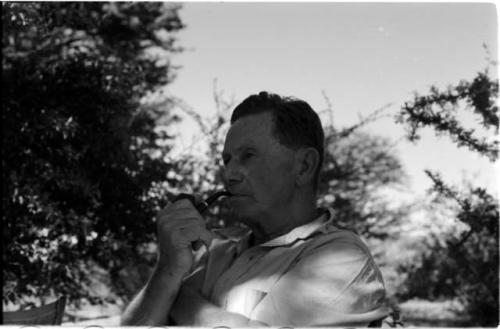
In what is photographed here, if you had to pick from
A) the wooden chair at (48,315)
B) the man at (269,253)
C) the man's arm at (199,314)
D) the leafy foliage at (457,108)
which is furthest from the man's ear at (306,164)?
the leafy foliage at (457,108)

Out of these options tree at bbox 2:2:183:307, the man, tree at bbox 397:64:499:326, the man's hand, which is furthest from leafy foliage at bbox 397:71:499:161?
the man's hand

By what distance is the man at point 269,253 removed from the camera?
138cm

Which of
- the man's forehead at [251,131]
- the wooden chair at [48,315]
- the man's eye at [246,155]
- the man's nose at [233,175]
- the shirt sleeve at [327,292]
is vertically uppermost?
the man's forehead at [251,131]

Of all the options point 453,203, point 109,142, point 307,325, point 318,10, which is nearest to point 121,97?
point 109,142

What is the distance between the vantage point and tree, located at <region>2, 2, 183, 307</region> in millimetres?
3943

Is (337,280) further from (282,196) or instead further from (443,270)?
(443,270)

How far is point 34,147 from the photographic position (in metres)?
4.12

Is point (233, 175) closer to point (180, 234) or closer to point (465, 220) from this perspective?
point (180, 234)

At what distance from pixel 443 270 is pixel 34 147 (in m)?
2.70

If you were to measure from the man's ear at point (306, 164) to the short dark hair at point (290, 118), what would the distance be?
1 centimetres

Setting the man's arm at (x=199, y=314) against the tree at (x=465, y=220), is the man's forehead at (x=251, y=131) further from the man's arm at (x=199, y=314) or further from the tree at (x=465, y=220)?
the tree at (x=465, y=220)

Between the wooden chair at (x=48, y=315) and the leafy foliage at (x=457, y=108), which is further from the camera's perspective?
the leafy foliage at (x=457, y=108)

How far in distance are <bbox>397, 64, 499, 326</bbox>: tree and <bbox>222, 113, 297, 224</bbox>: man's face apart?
195 cm

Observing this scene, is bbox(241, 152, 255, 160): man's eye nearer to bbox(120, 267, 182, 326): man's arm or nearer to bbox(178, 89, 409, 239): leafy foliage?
bbox(120, 267, 182, 326): man's arm
